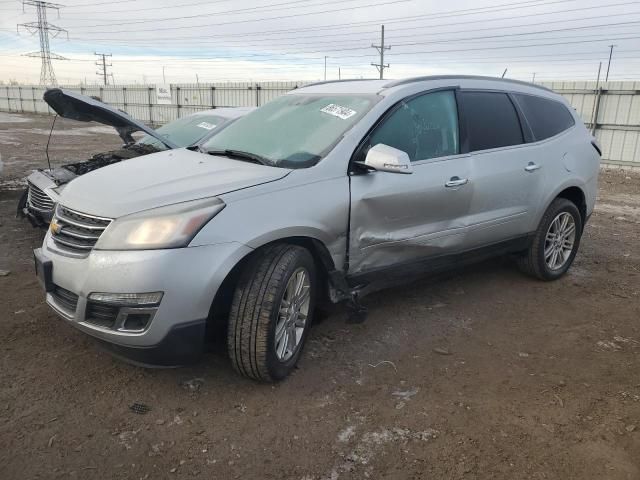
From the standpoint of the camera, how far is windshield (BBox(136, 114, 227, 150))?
665 cm

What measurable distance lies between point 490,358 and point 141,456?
88.9 inches

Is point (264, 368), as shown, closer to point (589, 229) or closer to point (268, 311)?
point (268, 311)

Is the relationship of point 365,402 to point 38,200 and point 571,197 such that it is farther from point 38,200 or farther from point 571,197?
point 38,200

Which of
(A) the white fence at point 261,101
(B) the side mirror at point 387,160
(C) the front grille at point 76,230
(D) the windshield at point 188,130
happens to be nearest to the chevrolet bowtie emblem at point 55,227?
(C) the front grille at point 76,230

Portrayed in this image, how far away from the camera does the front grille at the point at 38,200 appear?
520cm

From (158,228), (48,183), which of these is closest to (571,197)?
(158,228)

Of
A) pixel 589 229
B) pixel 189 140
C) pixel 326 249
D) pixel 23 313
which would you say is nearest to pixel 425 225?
pixel 326 249

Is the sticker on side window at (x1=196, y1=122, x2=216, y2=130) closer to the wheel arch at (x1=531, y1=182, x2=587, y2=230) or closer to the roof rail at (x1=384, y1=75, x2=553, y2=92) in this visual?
the roof rail at (x1=384, y1=75, x2=553, y2=92)

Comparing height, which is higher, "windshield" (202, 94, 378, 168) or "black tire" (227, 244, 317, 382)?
"windshield" (202, 94, 378, 168)

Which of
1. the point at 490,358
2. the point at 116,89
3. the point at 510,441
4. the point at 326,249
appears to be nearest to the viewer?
the point at 510,441

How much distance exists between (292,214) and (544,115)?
10.00 feet

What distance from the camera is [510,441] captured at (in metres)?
2.68

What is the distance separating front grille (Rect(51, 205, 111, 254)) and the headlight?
3.8 inches

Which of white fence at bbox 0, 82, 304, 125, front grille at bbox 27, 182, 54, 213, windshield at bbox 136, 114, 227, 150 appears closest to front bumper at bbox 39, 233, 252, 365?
front grille at bbox 27, 182, 54, 213
